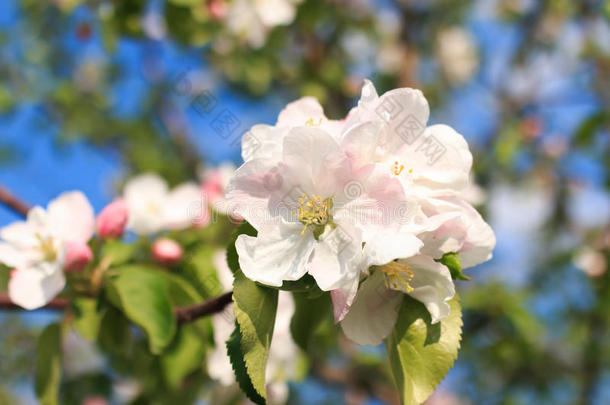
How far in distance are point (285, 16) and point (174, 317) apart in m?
1.39

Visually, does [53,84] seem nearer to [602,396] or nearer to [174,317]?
[174,317]

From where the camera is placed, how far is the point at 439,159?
0.80m

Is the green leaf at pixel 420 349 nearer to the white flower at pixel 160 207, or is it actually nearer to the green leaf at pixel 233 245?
the green leaf at pixel 233 245

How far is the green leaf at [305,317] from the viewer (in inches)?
37.1

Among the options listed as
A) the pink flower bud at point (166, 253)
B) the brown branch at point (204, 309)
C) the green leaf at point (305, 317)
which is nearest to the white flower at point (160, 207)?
the pink flower bud at point (166, 253)

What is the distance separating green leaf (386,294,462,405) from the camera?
76 cm

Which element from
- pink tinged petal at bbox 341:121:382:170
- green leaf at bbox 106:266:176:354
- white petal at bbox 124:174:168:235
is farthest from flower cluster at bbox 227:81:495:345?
white petal at bbox 124:174:168:235

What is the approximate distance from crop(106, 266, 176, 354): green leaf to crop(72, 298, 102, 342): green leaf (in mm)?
99

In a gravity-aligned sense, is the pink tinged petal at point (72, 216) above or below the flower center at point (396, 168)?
below

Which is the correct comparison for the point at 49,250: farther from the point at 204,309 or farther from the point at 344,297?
the point at 344,297

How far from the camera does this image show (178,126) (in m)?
4.22

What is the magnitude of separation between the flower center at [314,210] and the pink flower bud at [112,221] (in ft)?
2.13

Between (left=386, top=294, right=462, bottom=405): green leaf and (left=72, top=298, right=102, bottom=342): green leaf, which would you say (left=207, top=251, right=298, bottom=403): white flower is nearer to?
(left=72, top=298, right=102, bottom=342): green leaf

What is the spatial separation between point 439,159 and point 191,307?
1.82 feet
